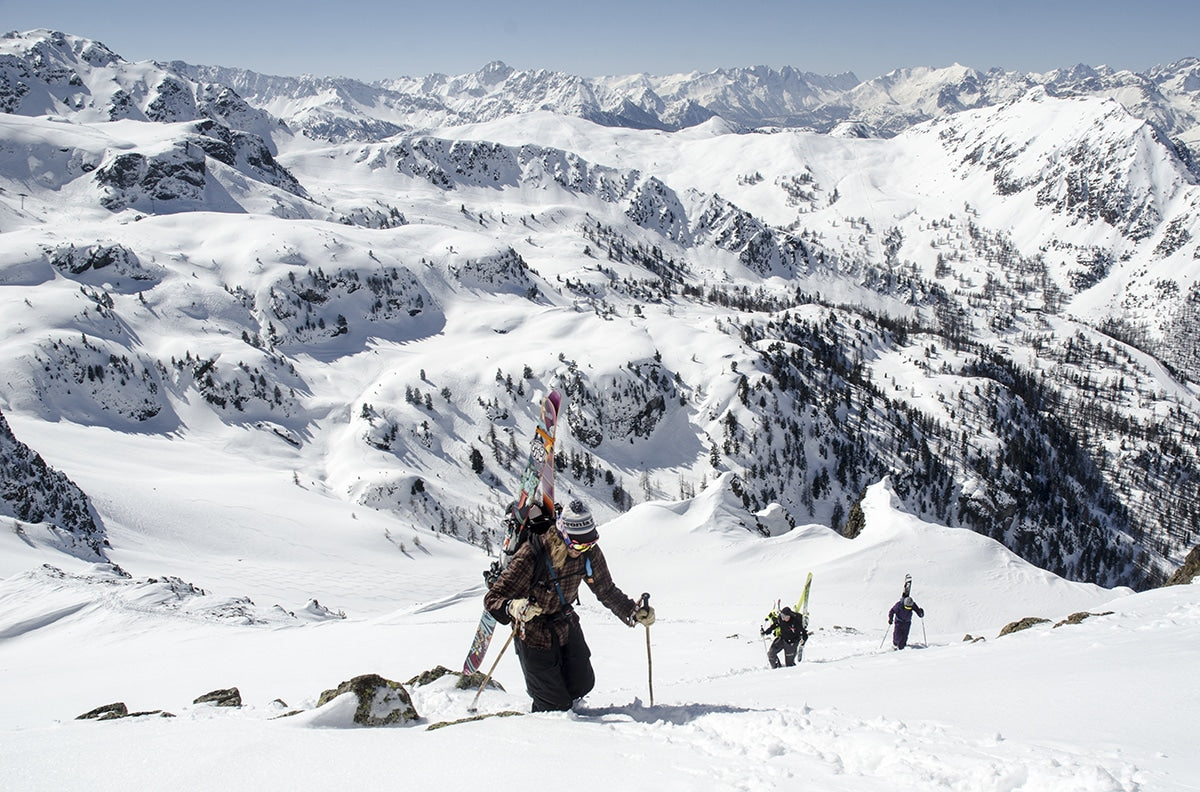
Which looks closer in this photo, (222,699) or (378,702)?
(378,702)

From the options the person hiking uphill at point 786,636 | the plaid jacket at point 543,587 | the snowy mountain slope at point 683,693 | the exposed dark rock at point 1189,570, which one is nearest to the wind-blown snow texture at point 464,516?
the snowy mountain slope at point 683,693

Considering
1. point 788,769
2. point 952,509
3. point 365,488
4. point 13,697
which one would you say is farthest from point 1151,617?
point 952,509

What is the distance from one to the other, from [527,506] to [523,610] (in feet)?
10.6

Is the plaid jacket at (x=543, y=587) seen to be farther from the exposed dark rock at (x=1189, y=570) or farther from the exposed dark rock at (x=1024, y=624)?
the exposed dark rock at (x=1189, y=570)

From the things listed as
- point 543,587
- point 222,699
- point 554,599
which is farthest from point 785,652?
point 222,699

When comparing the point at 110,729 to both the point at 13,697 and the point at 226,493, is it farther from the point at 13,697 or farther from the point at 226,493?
the point at 226,493

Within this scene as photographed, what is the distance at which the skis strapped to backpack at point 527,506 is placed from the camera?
10305 mm

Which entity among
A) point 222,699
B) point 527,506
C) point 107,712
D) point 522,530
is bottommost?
point 222,699

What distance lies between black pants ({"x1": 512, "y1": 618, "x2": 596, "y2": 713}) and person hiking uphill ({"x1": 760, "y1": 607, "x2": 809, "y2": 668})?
9.61 meters

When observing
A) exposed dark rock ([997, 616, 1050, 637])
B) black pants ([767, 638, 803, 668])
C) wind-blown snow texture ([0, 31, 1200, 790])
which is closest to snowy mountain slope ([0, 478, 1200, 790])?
wind-blown snow texture ([0, 31, 1200, 790])

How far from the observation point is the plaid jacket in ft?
29.3

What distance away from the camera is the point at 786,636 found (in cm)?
1730

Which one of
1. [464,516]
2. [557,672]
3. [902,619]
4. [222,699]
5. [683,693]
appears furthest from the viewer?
[464,516]

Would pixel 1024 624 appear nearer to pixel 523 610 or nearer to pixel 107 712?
pixel 523 610
